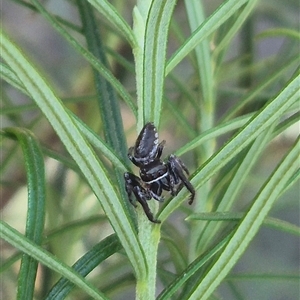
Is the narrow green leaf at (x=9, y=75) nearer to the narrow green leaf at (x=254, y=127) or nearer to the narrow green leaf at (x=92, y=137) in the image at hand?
the narrow green leaf at (x=92, y=137)

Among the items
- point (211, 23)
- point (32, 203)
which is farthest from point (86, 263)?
point (211, 23)

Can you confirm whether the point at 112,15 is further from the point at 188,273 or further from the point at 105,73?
the point at 188,273

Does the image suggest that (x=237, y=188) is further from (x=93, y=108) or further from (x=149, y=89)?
(x=93, y=108)

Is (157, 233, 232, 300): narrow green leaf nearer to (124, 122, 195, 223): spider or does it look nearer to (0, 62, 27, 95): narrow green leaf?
(124, 122, 195, 223): spider

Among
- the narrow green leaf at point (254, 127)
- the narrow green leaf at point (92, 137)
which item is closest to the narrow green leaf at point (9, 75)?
the narrow green leaf at point (92, 137)

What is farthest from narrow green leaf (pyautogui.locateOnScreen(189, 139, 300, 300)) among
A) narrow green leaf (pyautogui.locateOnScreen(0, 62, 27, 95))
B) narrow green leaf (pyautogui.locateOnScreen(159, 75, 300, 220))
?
narrow green leaf (pyautogui.locateOnScreen(0, 62, 27, 95))

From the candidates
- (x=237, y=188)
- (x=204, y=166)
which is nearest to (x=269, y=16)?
(x=237, y=188)
